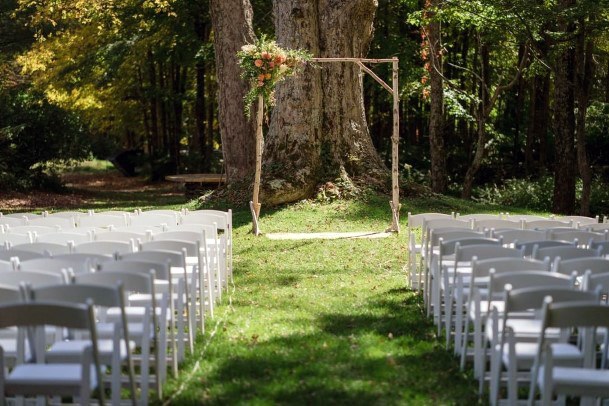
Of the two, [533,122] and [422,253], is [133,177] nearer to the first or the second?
[533,122]

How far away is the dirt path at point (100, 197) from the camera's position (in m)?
24.2

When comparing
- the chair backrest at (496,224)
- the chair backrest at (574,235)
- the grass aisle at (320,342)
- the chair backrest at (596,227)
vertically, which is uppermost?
the chair backrest at (574,235)

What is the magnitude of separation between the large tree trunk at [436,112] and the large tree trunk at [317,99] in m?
5.46

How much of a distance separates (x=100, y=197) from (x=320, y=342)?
21871mm

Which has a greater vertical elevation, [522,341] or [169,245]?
[169,245]

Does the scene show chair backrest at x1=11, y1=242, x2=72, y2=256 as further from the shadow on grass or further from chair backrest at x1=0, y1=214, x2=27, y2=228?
chair backrest at x1=0, y1=214, x2=27, y2=228

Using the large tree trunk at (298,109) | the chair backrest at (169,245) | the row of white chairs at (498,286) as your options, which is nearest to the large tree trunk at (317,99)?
the large tree trunk at (298,109)

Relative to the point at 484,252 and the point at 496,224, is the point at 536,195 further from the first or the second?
the point at 484,252

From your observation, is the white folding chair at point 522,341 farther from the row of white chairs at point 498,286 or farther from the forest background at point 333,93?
the forest background at point 333,93

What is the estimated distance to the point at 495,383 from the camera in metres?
5.69

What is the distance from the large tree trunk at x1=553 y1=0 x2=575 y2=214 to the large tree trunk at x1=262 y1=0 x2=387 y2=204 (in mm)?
5067

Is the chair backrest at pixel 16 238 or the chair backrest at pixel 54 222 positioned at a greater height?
the chair backrest at pixel 16 238

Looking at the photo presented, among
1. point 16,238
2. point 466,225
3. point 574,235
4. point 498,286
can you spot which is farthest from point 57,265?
point 466,225

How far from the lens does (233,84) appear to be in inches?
871
